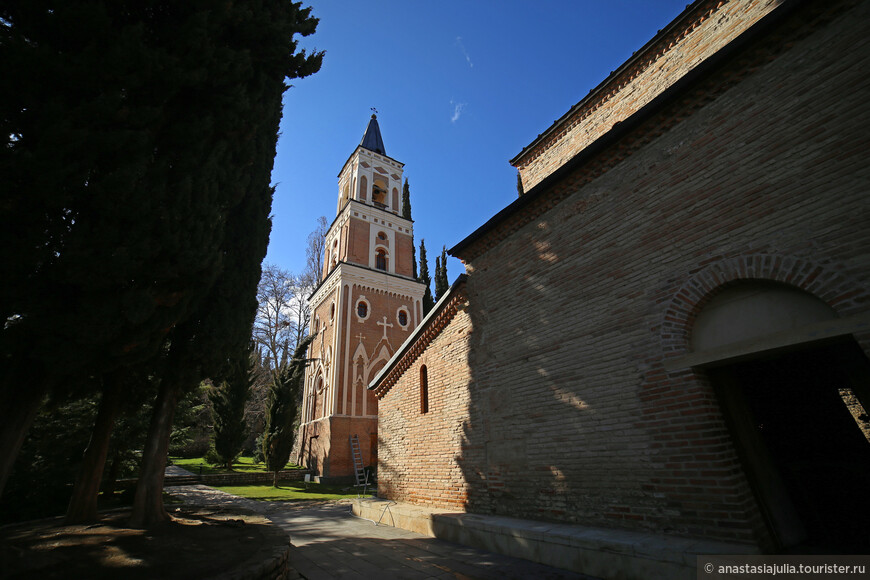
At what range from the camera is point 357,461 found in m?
18.6

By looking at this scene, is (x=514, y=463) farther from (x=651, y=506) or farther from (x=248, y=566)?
(x=248, y=566)

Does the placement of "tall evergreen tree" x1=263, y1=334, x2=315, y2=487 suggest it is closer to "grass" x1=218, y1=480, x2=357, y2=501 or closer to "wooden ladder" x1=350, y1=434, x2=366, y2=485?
"grass" x1=218, y1=480, x2=357, y2=501

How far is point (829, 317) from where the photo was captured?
370 cm

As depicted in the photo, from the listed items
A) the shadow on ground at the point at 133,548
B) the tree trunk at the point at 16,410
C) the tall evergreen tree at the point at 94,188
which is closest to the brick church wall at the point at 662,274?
the shadow on ground at the point at 133,548

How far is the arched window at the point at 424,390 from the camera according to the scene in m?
8.74

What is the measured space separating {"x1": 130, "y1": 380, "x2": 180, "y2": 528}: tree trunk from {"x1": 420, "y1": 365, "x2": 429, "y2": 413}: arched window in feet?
15.6

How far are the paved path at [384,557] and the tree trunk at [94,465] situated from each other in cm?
316

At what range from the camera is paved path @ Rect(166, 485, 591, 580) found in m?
4.81

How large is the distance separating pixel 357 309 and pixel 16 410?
57.9ft

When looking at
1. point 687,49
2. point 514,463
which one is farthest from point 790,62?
point 514,463

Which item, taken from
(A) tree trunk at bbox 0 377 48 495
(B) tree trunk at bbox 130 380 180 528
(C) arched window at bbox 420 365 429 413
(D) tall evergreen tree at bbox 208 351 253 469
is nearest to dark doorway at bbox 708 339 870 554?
(C) arched window at bbox 420 365 429 413

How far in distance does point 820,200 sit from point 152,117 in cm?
715

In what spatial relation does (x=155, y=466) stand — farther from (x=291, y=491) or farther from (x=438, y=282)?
(x=438, y=282)

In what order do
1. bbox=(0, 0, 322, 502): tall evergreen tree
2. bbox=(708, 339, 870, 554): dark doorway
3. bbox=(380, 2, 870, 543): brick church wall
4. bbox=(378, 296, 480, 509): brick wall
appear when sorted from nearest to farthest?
1. bbox=(0, 0, 322, 502): tall evergreen tree
2. bbox=(380, 2, 870, 543): brick church wall
3. bbox=(708, 339, 870, 554): dark doorway
4. bbox=(378, 296, 480, 509): brick wall
